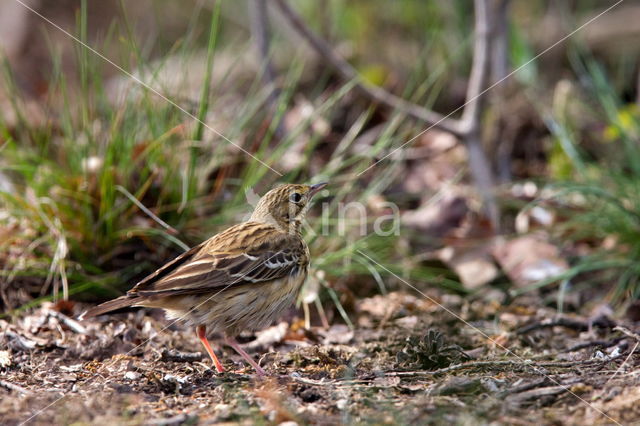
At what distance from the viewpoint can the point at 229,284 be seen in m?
4.73

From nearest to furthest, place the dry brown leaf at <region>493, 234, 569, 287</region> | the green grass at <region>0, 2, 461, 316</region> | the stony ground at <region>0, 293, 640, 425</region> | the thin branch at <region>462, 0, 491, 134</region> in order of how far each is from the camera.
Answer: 1. the stony ground at <region>0, 293, 640, 425</region>
2. the green grass at <region>0, 2, 461, 316</region>
3. the dry brown leaf at <region>493, 234, 569, 287</region>
4. the thin branch at <region>462, 0, 491, 134</region>

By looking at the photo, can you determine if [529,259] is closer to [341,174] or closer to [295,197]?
[341,174]

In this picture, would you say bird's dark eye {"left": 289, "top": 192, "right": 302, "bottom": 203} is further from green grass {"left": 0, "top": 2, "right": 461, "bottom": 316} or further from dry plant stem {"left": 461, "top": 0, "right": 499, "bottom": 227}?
dry plant stem {"left": 461, "top": 0, "right": 499, "bottom": 227}

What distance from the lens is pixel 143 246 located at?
6.09 m

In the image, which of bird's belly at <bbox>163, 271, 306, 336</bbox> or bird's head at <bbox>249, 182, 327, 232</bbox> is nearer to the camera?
bird's belly at <bbox>163, 271, 306, 336</bbox>

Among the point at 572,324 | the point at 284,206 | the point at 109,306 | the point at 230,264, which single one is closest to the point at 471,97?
the point at 572,324

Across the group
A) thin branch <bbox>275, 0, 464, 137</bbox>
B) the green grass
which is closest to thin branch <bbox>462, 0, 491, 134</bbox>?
thin branch <bbox>275, 0, 464, 137</bbox>

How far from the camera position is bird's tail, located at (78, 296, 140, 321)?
4328 mm

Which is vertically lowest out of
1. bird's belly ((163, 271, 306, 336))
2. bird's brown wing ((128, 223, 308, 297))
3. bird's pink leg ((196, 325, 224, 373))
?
bird's pink leg ((196, 325, 224, 373))

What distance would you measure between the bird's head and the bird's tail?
137 centimetres

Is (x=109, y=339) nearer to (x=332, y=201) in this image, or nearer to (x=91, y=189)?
(x=91, y=189)

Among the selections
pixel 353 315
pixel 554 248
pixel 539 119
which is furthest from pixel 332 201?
pixel 539 119

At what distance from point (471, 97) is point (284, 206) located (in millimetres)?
2848

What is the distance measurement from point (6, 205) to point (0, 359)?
1717mm
